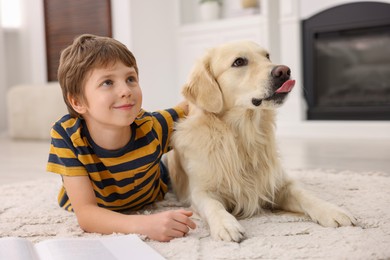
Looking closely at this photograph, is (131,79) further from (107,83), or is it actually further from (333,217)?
(333,217)

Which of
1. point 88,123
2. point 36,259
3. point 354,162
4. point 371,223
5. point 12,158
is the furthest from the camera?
point 12,158

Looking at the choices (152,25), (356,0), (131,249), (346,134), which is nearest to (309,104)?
(346,134)

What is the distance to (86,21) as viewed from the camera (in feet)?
17.3

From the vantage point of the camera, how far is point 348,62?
3994 mm

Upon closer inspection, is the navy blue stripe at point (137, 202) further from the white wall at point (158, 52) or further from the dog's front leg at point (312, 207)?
the white wall at point (158, 52)

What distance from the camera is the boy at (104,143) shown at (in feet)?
4.17

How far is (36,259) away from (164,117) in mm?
780

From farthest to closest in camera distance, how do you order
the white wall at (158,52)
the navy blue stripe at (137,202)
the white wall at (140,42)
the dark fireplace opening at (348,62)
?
the white wall at (140,42) → the white wall at (158,52) → the dark fireplace opening at (348,62) → the navy blue stripe at (137,202)

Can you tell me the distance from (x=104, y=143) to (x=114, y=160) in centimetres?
6

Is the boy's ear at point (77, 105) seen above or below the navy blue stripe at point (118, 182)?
above

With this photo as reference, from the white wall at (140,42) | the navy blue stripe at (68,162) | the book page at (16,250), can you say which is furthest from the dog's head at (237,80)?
the white wall at (140,42)

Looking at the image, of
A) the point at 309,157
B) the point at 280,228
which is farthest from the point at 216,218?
the point at 309,157

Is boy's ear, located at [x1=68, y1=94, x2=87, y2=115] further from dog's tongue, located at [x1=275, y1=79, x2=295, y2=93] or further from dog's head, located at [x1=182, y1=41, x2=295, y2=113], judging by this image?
dog's tongue, located at [x1=275, y1=79, x2=295, y2=93]

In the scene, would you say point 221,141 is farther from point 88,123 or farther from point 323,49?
point 323,49
